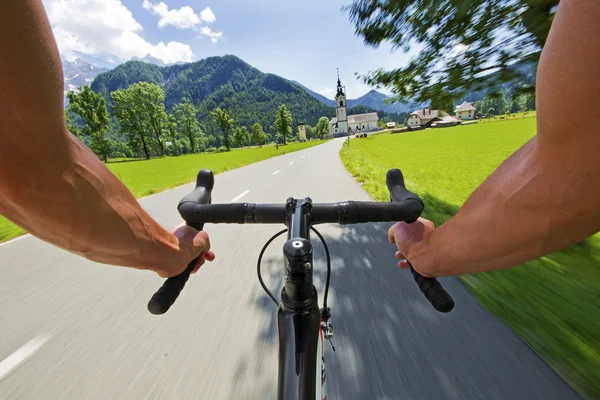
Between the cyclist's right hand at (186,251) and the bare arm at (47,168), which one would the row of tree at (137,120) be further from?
the bare arm at (47,168)

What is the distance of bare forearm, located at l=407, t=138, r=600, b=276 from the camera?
63 centimetres

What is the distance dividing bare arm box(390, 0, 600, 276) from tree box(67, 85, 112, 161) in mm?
53758

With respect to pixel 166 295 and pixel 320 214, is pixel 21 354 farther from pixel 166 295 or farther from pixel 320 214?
pixel 320 214

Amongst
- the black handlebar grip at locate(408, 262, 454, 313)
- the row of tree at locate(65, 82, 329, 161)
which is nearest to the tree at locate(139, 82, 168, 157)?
the row of tree at locate(65, 82, 329, 161)

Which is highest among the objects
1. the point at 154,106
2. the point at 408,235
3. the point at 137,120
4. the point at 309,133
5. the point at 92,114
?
the point at 154,106

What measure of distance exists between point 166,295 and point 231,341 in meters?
1.11

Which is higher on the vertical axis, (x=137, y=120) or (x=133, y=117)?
(x=133, y=117)

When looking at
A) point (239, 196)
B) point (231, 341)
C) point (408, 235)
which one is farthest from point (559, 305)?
point (239, 196)

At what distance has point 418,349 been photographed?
171 centimetres

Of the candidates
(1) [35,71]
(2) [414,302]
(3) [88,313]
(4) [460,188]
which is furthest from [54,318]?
(4) [460,188]

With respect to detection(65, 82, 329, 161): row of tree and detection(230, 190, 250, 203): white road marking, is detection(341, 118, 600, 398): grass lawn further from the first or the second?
detection(65, 82, 329, 161): row of tree

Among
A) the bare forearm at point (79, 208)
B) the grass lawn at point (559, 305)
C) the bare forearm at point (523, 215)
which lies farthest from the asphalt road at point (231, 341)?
the bare forearm at point (79, 208)

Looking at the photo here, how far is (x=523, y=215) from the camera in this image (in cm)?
74

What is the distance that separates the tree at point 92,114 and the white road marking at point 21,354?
168 feet
